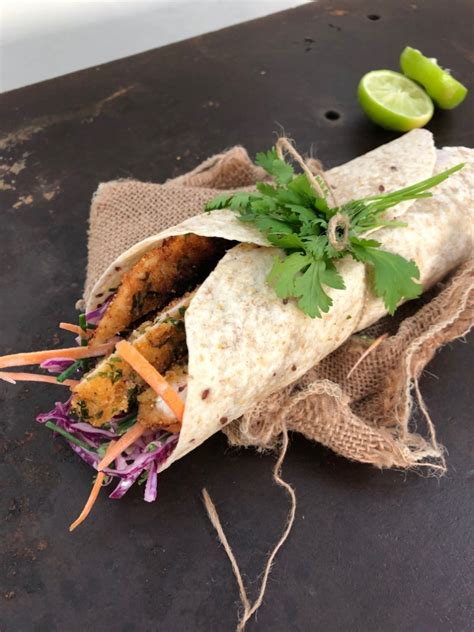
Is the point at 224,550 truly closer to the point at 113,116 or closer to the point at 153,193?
the point at 153,193

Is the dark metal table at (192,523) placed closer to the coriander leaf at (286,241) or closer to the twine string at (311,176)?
the coriander leaf at (286,241)

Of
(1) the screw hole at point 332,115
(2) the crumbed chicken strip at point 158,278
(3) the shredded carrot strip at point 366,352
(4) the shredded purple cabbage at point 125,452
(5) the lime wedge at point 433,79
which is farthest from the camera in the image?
(1) the screw hole at point 332,115

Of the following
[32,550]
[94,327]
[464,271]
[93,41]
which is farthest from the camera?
[93,41]

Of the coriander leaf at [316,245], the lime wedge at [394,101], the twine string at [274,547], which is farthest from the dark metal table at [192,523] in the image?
the lime wedge at [394,101]

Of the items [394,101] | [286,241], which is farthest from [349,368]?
[394,101]

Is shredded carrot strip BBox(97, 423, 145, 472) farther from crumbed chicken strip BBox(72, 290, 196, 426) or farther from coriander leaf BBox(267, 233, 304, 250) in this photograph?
coriander leaf BBox(267, 233, 304, 250)

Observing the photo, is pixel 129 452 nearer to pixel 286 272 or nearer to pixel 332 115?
pixel 286 272

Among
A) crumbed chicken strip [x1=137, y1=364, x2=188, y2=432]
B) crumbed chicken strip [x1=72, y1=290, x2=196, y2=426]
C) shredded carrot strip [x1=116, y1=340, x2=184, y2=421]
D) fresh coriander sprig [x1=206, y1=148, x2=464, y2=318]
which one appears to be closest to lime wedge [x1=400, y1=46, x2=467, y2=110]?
fresh coriander sprig [x1=206, y1=148, x2=464, y2=318]

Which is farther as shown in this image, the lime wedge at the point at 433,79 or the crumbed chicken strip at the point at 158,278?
the lime wedge at the point at 433,79

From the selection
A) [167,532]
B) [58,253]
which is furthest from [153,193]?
[167,532]
